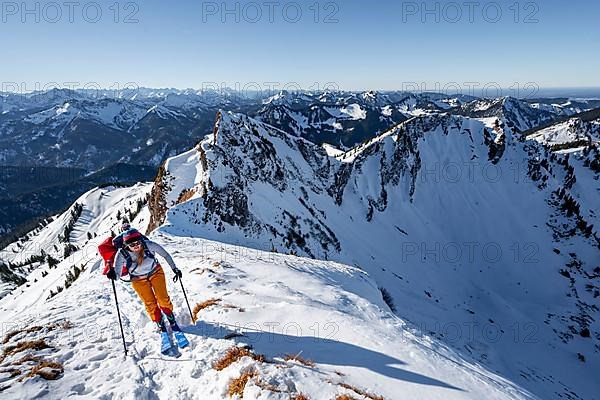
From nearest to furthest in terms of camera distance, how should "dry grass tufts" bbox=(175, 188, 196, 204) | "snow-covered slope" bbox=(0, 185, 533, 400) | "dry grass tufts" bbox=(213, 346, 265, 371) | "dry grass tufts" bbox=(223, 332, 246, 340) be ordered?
1. "snow-covered slope" bbox=(0, 185, 533, 400)
2. "dry grass tufts" bbox=(213, 346, 265, 371)
3. "dry grass tufts" bbox=(223, 332, 246, 340)
4. "dry grass tufts" bbox=(175, 188, 196, 204)

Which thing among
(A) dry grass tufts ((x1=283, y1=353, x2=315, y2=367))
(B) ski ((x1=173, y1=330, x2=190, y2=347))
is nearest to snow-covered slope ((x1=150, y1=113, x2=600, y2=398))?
(B) ski ((x1=173, y1=330, x2=190, y2=347))

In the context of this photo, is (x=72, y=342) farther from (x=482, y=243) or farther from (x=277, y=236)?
(x=482, y=243)

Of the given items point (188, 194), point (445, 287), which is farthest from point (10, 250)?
point (445, 287)

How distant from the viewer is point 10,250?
18738 cm

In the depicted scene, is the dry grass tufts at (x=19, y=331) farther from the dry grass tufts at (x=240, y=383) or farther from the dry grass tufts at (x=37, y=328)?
the dry grass tufts at (x=240, y=383)

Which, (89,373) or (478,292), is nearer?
(89,373)

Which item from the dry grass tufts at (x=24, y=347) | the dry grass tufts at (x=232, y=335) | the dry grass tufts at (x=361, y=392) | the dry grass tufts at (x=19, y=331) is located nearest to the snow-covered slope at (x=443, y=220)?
the dry grass tufts at (x=19, y=331)

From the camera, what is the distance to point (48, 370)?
9.16 metres

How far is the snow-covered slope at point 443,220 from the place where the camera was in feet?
147

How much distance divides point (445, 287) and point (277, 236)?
49605 millimetres

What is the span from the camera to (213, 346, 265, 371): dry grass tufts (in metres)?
9.20

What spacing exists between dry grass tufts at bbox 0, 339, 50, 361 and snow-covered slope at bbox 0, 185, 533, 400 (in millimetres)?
40

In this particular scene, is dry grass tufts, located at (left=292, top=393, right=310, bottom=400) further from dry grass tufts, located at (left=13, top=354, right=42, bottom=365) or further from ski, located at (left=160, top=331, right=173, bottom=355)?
dry grass tufts, located at (left=13, top=354, right=42, bottom=365)

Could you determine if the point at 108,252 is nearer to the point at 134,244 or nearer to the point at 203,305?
the point at 134,244
